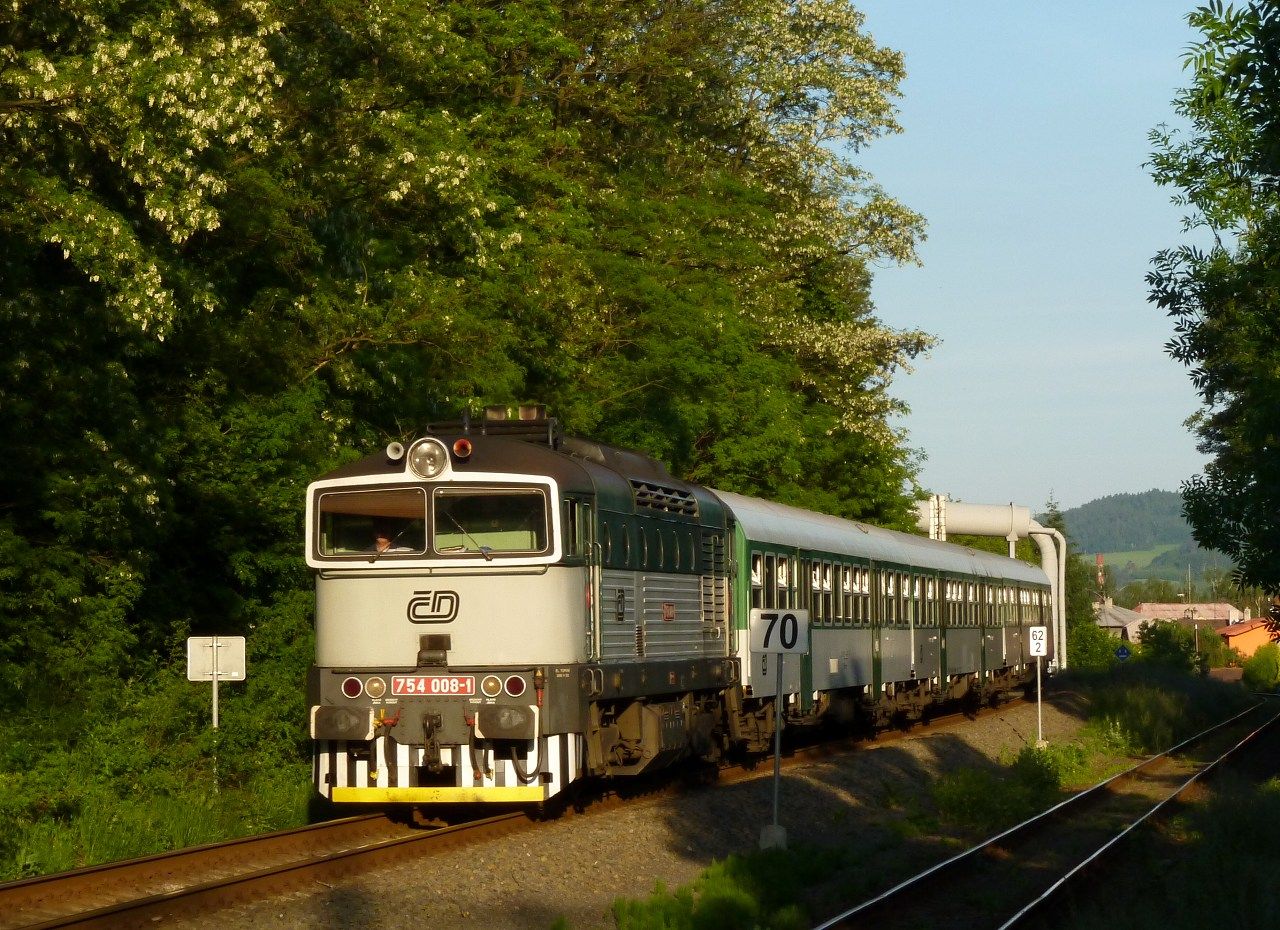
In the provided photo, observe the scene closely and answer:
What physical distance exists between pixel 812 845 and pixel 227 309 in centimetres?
1029

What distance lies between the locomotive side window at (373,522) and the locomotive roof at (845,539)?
241 inches

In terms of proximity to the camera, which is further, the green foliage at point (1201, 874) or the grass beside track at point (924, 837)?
the grass beside track at point (924, 837)

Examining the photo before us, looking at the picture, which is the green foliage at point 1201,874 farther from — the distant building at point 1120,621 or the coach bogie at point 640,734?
the distant building at point 1120,621

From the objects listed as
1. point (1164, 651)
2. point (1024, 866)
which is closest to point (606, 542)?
point (1024, 866)

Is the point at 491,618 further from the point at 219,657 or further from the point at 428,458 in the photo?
the point at 219,657

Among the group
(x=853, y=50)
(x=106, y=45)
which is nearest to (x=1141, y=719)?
(x=853, y=50)

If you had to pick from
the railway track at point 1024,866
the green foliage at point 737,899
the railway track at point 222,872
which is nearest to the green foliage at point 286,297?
the railway track at point 222,872

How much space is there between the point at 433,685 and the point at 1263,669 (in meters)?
77.1

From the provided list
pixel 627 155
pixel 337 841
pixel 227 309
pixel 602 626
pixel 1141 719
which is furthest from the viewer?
pixel 627 155

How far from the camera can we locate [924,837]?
58.2 ft

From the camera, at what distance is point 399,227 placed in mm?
25688

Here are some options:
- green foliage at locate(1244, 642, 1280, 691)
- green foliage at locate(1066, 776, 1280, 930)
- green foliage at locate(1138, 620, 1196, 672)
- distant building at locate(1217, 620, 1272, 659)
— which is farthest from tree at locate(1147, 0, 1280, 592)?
distant building at locate(1217, 620, 1272, 659)

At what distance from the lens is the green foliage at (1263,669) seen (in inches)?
3216

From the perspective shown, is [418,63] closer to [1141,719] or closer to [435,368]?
[435,368]
